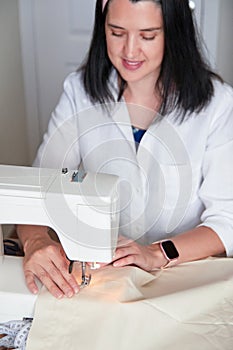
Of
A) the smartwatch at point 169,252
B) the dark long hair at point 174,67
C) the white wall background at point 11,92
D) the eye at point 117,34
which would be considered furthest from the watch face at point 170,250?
the white wall background at point 11,92

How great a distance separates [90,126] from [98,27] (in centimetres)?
25

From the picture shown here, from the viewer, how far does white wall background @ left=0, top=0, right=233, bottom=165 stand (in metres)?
2.45

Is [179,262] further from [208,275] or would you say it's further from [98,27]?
[98,27]

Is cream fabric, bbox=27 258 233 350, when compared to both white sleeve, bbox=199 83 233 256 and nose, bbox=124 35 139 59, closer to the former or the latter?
white sleeve, bbox=199 83 233 256

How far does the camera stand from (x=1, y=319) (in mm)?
1112

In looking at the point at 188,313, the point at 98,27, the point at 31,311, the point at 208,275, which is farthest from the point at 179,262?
the point at 98,27

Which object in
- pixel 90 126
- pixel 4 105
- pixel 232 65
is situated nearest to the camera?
pixel 90 126

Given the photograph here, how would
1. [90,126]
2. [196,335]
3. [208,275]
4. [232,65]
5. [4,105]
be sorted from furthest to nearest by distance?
[232,65] < [4,105] < [90,126] < [208,275] < [196,335]

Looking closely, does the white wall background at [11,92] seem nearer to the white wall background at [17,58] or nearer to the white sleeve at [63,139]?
the white wall background at [17,58]

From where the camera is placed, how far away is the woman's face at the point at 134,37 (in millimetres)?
1290

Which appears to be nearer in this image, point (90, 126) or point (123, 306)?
point (123, 306)

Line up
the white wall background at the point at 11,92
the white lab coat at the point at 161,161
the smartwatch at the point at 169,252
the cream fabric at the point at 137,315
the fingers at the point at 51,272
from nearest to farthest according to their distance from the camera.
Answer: the cream fabric at the point at 137,315
the fingers at the point at 51,272
the smartwatch at the point at 169,252
the white lab coat at the point at 161,161
the white wall background at the point at 11,92

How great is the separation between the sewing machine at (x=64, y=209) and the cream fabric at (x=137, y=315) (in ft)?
0.23

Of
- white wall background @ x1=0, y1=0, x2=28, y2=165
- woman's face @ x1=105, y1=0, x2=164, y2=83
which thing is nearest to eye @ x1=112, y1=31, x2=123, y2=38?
woman's face @ x1=105, y1=0, x2=164, y2=83
